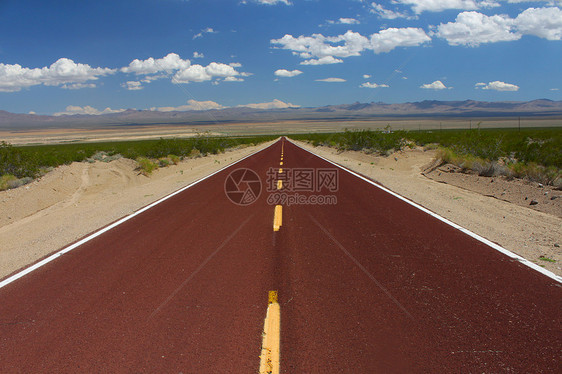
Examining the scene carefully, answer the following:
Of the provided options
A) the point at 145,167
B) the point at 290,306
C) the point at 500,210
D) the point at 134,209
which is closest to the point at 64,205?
the point at 134,209

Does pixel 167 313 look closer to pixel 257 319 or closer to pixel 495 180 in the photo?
pixel 257 319

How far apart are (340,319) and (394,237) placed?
3.32 metres

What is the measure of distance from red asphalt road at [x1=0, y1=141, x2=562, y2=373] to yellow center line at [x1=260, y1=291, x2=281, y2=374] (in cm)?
7

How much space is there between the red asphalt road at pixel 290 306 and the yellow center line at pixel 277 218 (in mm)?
632

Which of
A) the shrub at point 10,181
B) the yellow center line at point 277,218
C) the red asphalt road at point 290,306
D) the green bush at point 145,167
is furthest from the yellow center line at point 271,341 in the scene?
the green bush at point 145,167

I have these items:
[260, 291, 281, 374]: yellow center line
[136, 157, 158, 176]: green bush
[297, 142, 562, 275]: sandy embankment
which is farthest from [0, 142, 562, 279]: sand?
[260, 291, 281, 374]: yellow center line

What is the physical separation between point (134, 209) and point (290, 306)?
7.49 m

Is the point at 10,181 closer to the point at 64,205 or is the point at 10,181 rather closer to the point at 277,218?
the point at 64,205

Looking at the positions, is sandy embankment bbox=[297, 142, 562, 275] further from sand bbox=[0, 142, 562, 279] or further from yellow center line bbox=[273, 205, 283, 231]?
yellow center line bbox=[273, 205, 283, 231]

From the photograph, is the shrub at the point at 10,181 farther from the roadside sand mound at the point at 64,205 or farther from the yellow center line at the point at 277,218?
the yellow center line at the point at 277,218

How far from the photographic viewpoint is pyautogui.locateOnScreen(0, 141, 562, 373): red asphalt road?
11.2 ft

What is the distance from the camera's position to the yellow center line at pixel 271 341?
3248mm

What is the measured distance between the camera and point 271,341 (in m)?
3.63

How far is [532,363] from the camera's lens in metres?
3.28
